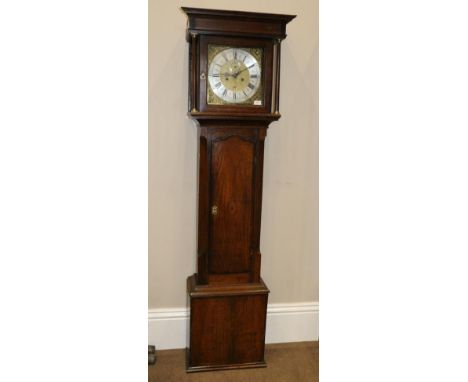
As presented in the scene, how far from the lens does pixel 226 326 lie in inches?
90.7

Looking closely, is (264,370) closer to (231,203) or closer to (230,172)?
(231,203)

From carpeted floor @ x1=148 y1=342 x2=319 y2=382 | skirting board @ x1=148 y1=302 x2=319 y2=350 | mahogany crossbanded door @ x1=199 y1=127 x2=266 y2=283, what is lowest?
carpeted floor @ x1=148 y1=342 x2=319 y2=382

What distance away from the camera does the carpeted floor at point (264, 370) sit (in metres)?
2.26

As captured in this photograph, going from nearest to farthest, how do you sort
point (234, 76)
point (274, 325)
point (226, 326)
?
point (234, 76)
point (226, 326)
point (274, 325)

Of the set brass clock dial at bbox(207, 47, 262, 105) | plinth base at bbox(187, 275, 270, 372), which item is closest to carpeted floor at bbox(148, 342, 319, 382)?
plinth base at bbox(187, 275, 270, 372)

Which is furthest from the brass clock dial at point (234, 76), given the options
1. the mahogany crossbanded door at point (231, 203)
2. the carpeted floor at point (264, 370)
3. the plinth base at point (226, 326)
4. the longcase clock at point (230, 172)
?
the carpeted floor at point (264, 370)

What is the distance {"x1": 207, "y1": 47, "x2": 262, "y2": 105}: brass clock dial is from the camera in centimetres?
217

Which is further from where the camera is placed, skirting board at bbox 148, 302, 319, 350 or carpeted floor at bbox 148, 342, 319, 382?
skirting board at bbox 148, 302, 319, 350

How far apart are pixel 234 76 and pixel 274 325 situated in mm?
1616

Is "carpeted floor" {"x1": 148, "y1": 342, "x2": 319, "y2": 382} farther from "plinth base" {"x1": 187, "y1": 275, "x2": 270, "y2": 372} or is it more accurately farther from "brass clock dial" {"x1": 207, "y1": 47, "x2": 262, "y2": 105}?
"brass clock dial" {"x1": 207, "y1": 47, "x2": 262, "y2": 105}

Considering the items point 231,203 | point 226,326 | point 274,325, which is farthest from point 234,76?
point 274,325
